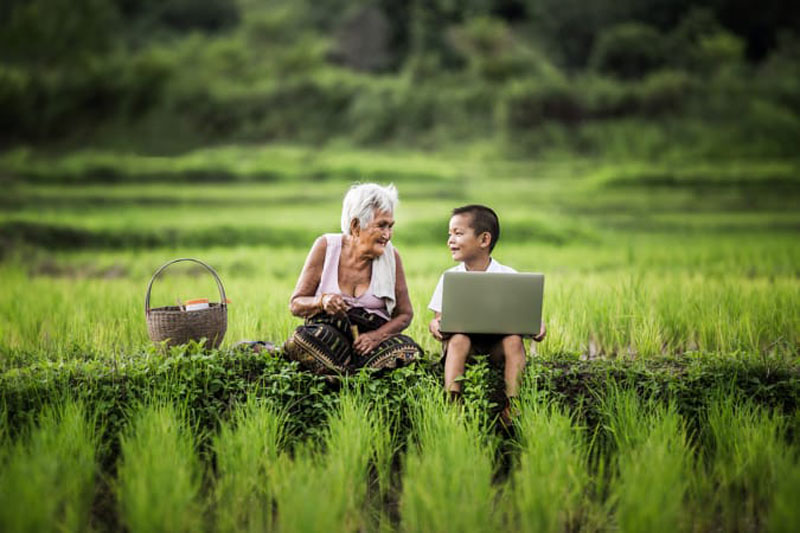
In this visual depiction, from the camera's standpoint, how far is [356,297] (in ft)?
10.7

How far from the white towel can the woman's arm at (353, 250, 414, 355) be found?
0.07 feet

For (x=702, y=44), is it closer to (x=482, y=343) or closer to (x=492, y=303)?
(x=482, y=343)

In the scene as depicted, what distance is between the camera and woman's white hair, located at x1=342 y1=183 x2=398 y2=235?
10.1ft

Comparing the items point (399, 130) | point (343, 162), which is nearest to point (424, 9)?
point (399, 130)

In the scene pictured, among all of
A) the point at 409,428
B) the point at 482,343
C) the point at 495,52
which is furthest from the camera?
the point at 495,52

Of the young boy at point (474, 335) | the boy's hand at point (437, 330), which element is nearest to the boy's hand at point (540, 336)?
the young boy at point (474, 335)

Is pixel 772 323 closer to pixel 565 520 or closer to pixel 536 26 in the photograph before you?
Answer: pixel 565 520

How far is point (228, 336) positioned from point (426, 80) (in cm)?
1762

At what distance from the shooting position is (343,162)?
16281 mm

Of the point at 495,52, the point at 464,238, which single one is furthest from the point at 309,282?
the point at 495,52

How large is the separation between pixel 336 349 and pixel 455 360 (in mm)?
539

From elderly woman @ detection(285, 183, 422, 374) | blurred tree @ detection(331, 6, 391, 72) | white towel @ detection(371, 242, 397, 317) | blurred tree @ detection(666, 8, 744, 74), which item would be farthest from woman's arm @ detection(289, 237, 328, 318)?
blurred tree @ detection(331, 6, 391, 72)

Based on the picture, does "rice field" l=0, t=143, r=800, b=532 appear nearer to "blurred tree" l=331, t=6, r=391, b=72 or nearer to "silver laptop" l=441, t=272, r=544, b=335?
"silver laptop" l=441, t=272, r=544, b=335

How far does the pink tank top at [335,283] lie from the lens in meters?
3.20
